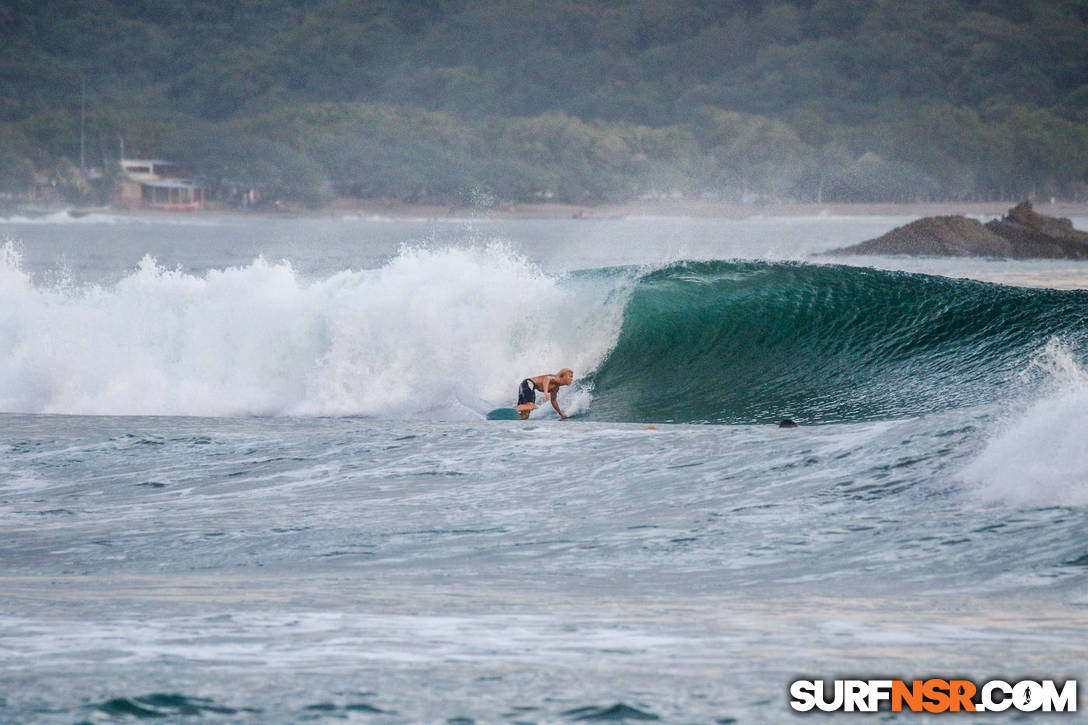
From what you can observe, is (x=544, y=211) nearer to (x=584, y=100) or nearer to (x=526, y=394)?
(x=584, y=100)

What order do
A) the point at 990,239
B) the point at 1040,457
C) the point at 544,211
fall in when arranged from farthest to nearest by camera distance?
the point at 544,211
the point at 990,239
the point at 1040,457

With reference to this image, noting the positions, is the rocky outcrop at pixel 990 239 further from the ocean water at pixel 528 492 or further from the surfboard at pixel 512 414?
the surfboard at pixel 512 414

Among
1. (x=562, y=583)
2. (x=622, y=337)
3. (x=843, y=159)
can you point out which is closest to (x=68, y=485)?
(x=562, y=583)

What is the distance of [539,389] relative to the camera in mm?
15922

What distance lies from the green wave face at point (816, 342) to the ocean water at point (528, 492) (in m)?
0.06

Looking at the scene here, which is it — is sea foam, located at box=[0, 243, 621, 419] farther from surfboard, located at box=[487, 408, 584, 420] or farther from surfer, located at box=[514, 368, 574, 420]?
surfer, located at box=[514, 368, 574, 420]

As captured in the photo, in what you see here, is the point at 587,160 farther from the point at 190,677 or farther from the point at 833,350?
the point at 190,677

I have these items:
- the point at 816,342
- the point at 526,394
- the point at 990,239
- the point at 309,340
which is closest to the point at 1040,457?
the point at 526,394

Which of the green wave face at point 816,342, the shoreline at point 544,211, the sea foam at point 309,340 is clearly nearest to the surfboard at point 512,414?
the green wave face at point 816,342

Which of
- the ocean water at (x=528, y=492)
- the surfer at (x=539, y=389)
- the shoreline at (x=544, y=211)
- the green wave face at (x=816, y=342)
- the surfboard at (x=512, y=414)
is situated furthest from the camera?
the shoreline at (x=544, y=211)

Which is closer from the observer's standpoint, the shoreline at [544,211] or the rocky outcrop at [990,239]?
the rocky outcrop at [990,239]

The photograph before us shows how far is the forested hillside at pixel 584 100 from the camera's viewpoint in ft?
465

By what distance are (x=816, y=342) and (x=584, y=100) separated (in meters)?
158

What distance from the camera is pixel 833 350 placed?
1856 centimetres
